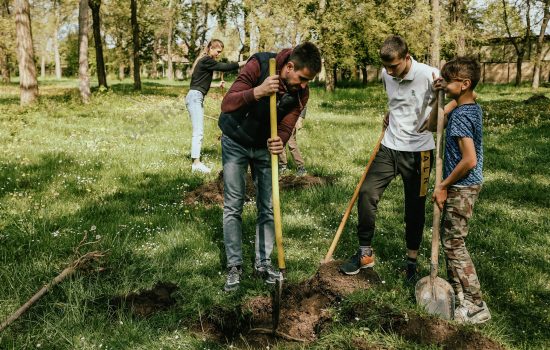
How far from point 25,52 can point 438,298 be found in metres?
15.8

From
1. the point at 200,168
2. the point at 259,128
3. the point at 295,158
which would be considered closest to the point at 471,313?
the point at 259,128

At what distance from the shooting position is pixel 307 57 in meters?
3.37

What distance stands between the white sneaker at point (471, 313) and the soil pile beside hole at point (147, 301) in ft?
7.67

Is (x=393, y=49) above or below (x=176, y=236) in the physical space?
above

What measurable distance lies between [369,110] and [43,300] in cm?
1502

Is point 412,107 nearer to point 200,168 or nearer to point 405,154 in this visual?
point 405,154

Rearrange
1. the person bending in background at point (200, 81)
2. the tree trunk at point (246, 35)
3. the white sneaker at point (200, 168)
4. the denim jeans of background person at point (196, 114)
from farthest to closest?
the tree trunk at point (246, 35), the denim jeans of background person at point (196, 114), the white sneaker at point (200, 168), the person bending in background at point (200, 81)

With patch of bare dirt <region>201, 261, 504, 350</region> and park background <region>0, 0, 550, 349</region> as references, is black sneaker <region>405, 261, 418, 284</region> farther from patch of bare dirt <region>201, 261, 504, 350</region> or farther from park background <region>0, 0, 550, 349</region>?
patch of bare dirt <region>201, 261, 504, 350</region>

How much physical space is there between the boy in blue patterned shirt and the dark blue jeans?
1.51m

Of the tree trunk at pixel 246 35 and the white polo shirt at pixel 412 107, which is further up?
the tree trunk at pixel 246 35

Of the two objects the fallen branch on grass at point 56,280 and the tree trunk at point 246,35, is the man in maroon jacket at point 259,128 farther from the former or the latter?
the tree trunk at point 246,35

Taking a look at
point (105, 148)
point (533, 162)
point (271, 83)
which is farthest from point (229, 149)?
point (533, 162)

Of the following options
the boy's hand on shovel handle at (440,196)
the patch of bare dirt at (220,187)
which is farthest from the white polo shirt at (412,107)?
the patch of bare dirt at (220,187)

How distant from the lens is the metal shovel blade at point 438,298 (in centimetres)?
353
